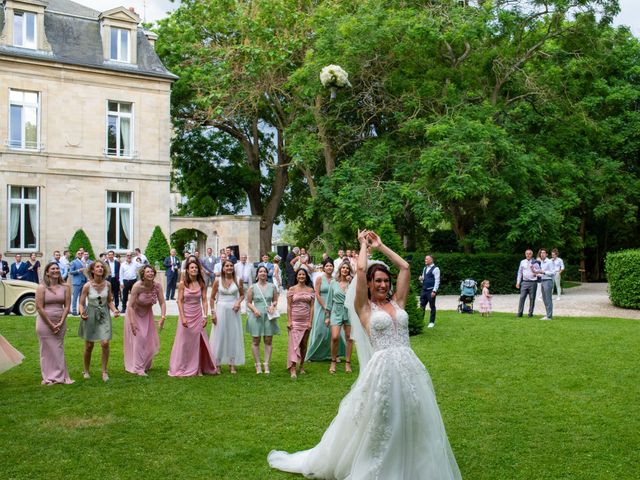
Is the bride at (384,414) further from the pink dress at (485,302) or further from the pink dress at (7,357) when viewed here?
the pink dress at (485,302)

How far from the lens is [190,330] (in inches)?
468

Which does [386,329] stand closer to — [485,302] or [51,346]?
[51,346]

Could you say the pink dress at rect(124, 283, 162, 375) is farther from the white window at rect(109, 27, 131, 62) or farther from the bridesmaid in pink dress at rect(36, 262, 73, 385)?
the white window at rect(109, 27, 131, 62)

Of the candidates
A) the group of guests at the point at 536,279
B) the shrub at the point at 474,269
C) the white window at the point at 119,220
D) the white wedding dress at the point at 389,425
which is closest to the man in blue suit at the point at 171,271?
the white window at the point at 119,220

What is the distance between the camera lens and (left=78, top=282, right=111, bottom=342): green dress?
11375 millimetres

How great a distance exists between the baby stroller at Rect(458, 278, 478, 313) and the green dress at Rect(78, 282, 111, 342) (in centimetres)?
1388

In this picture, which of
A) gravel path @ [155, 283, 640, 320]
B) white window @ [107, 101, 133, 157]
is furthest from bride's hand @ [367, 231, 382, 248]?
white window @ [107, 101, 133, 157]

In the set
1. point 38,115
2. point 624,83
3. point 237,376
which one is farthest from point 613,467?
point 624,83

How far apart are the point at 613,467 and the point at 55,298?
26.4ft

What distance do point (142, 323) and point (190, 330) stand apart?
774 millimetres

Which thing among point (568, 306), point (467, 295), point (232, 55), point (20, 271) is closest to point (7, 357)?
point (20, 271)

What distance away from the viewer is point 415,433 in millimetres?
6113

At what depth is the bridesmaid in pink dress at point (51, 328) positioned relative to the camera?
11031 millimetres

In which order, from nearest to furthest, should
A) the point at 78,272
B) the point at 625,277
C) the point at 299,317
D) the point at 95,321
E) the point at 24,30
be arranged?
the point at 95,321 → the point at 299,317 → the point at 78,272 → the point at 625,277 → the point at 24,30
